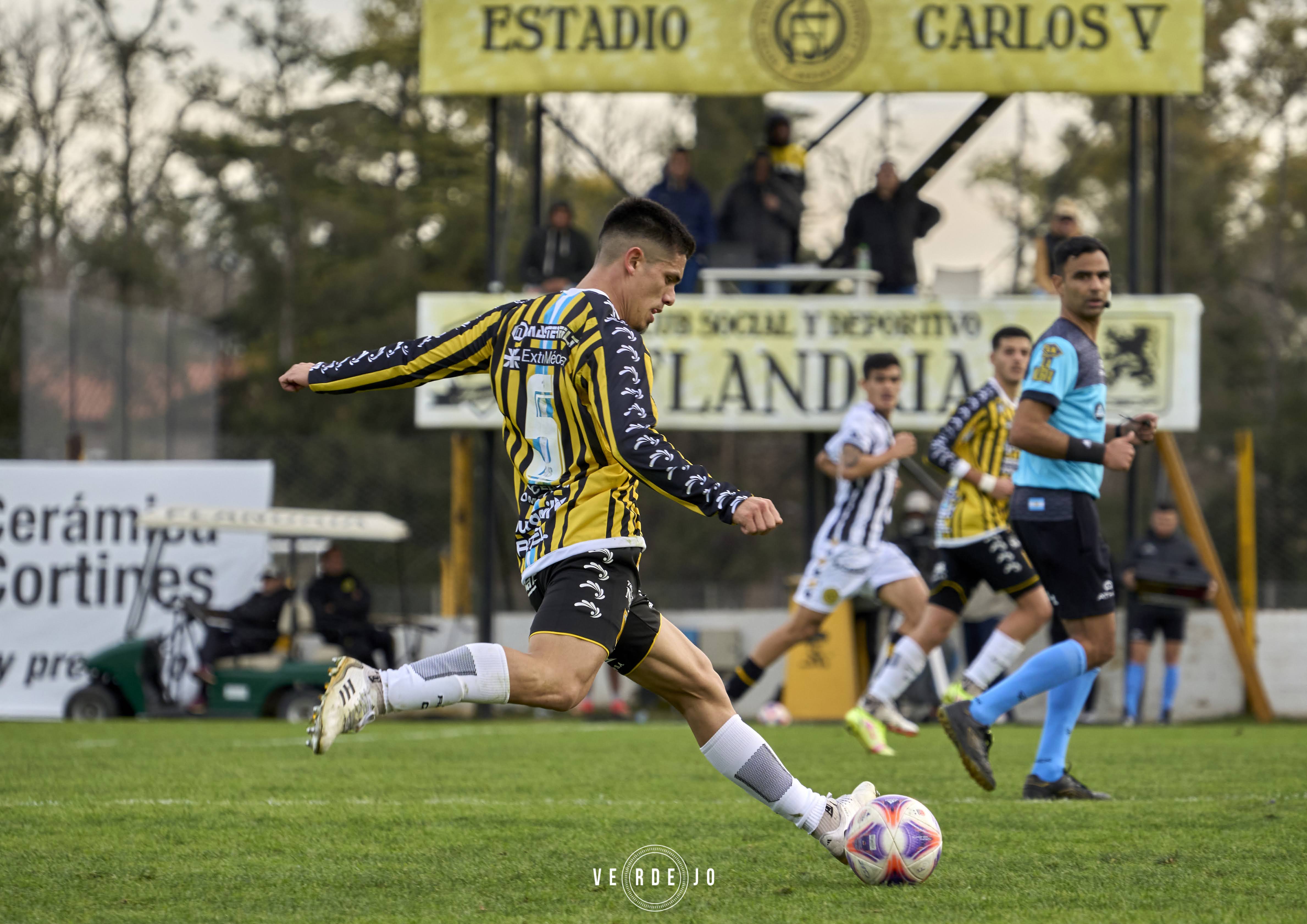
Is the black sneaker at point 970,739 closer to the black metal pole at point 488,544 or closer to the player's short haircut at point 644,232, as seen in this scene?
the player's short haircut at point 644,232

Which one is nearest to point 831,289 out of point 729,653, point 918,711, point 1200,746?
point 729,653

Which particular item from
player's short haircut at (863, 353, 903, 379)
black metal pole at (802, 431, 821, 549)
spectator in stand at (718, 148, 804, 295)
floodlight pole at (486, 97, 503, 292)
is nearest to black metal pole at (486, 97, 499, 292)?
floodlight pole at (486, 97, 503, 292)

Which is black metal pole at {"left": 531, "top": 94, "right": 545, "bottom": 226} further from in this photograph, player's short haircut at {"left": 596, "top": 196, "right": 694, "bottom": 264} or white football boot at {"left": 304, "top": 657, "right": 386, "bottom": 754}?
white football boot at {"left": 304, "top": 657, "right": 386, "bottom": 754}

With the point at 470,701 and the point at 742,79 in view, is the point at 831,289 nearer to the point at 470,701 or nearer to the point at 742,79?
the point at 742,79

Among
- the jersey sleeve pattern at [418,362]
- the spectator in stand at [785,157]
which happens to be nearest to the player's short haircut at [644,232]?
the jersey sleeve pattern at [418,362]

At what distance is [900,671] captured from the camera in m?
9.20

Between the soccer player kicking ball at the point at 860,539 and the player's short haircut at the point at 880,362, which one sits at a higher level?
the player's short haircut at the point at 880,362

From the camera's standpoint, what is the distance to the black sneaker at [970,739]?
21.0 ft

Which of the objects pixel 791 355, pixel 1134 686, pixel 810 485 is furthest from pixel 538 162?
pixel 1134 686

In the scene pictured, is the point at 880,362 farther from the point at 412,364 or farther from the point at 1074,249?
the point at 412,364

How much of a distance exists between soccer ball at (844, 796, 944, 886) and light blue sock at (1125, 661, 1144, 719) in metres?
11.0

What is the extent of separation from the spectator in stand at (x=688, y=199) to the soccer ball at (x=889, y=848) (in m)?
11.4

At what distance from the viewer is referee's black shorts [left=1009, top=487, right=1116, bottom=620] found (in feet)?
21.1

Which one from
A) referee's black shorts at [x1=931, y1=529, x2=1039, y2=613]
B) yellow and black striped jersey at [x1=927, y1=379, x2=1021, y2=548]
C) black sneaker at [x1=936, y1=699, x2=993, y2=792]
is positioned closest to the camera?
black sneaker at [x1=936, y1=699, x2=993, y2=792]
